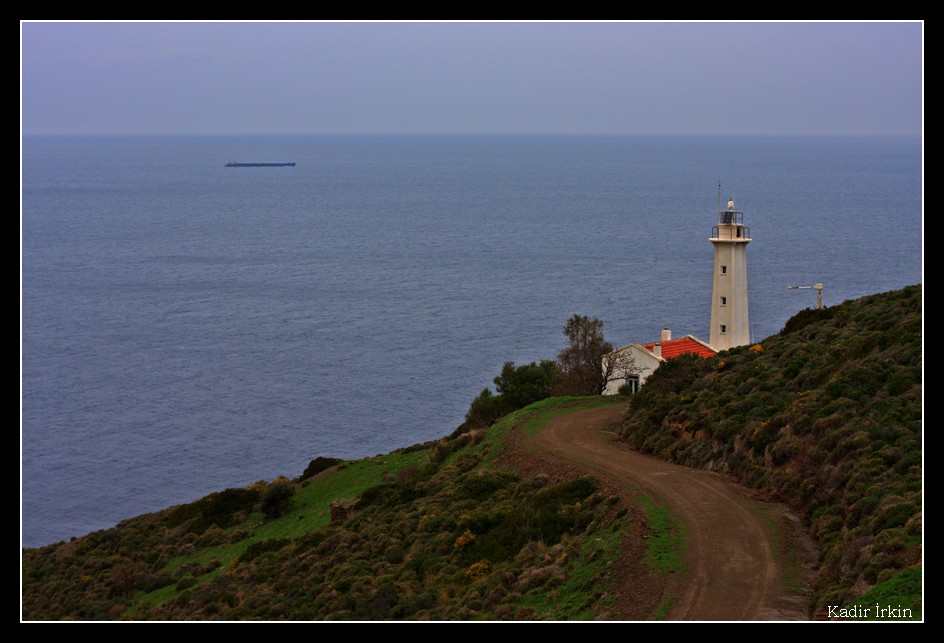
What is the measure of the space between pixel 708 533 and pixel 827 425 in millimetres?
4333

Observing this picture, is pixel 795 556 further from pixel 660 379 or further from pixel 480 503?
pixel 660 379

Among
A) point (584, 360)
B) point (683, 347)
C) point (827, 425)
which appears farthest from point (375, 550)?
point (683, 347)

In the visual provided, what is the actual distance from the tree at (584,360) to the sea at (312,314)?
15.6 metres

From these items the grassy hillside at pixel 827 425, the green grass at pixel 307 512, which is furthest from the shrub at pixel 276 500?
the grassy hillside at pixel 827 425

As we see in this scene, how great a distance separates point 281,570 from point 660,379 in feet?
36.9

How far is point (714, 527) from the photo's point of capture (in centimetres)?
1902

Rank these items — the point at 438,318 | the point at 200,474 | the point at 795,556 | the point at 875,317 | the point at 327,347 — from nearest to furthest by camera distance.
→ 1. the point at 795,556
2. the point at 875,317
3. the point at 200,474
4. the point at 327,347
5. the point at 438,318

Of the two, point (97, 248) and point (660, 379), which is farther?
point (97, 248)

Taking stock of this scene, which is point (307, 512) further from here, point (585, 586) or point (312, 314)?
point (312, 314)

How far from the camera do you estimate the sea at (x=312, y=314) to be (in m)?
53.9

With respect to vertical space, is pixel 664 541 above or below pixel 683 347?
below

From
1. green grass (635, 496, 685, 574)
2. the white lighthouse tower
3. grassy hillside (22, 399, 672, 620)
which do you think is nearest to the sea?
grassy hillside (22, 399, 672, 620)

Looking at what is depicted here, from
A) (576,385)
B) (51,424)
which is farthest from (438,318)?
(576,385)

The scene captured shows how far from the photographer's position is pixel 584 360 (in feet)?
128
